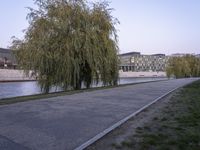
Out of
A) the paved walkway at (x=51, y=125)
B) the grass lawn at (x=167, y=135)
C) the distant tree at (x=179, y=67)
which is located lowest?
the grass lawn at (x=167, y=135)

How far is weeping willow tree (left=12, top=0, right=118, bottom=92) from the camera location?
22.3 metres

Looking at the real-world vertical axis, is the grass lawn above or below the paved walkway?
below

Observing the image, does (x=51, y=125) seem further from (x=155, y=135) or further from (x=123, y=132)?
(x=155, y=135)

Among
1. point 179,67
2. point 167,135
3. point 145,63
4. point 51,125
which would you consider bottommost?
point 167,135

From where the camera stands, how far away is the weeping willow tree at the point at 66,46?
879 inches

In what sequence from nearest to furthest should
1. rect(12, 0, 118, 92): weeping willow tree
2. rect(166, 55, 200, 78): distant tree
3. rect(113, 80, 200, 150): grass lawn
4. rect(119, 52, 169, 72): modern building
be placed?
rect(113, 80, 200, 150): grass lawn → rect(12, 0, 118, 92): weeping willow tree → rect(166, 55, 200, 78): distant tree → rect(119, 52, 169, 72): modern building

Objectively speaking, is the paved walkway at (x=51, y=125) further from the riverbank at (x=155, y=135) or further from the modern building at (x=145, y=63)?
the modern building at (x=145, y=63)

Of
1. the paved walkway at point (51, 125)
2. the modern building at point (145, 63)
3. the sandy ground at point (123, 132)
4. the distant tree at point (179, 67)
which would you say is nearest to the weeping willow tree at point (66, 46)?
the paved walkway at point (51, 125)

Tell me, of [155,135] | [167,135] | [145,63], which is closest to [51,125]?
[155,135]

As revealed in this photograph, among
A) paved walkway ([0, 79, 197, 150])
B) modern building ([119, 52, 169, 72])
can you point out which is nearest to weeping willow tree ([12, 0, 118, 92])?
paved walkway ([0, 79, 197, 150])

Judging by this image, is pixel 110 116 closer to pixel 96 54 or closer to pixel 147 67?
pixel 96 54

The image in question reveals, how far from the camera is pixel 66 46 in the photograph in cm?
2256

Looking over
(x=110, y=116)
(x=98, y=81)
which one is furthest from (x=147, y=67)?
(x=110, y=116)

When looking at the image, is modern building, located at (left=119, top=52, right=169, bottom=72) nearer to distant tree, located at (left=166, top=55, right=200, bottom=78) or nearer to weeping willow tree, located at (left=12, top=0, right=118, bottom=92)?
distant tree, located at (left=166, top=55, right=200, bottom=78)
